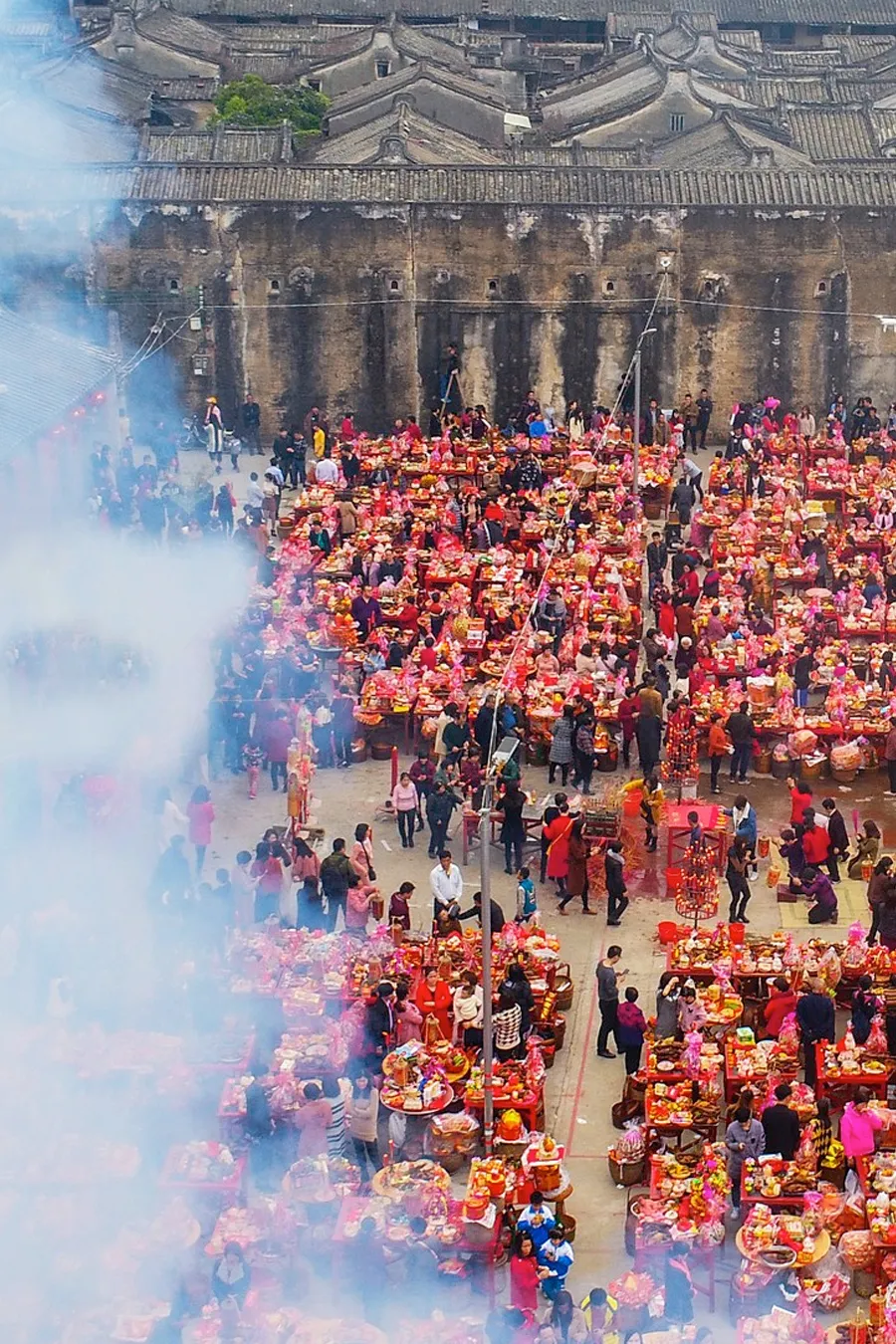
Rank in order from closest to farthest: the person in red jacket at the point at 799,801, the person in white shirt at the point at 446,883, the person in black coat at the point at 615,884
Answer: the person in white shirt at the point at 446,883 → the person in black coat at the point at 615,884 → the person in red jacket at the point at 799,801

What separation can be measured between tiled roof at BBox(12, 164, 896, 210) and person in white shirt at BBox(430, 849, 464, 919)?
20.8 m

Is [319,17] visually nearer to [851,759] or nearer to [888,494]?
[888,494]

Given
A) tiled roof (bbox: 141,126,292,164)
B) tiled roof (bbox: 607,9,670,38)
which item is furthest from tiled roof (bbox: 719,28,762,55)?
tiled roof (bbox: 141,126,292,164)

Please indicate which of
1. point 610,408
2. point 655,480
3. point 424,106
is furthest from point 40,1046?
point 424,106

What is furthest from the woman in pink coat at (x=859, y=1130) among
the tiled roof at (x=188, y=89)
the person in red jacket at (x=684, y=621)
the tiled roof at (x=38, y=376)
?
the tiled roof at (x=188, y=89)

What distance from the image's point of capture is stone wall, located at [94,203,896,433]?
39.7 m

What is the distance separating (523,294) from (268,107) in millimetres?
16864

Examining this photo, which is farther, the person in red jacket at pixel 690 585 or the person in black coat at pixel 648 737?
the person in red jacket at pixel 690 585

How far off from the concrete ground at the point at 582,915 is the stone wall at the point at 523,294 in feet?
51.2

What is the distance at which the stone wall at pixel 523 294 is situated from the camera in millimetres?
39656

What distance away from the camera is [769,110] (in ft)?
178

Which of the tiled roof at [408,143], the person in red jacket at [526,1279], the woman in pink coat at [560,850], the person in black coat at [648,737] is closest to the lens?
the person in red jacket at [526,1279]

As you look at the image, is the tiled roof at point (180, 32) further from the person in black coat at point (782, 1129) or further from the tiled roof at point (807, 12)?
the person in black coat at point (782, 1129)

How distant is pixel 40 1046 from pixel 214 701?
775 cm
